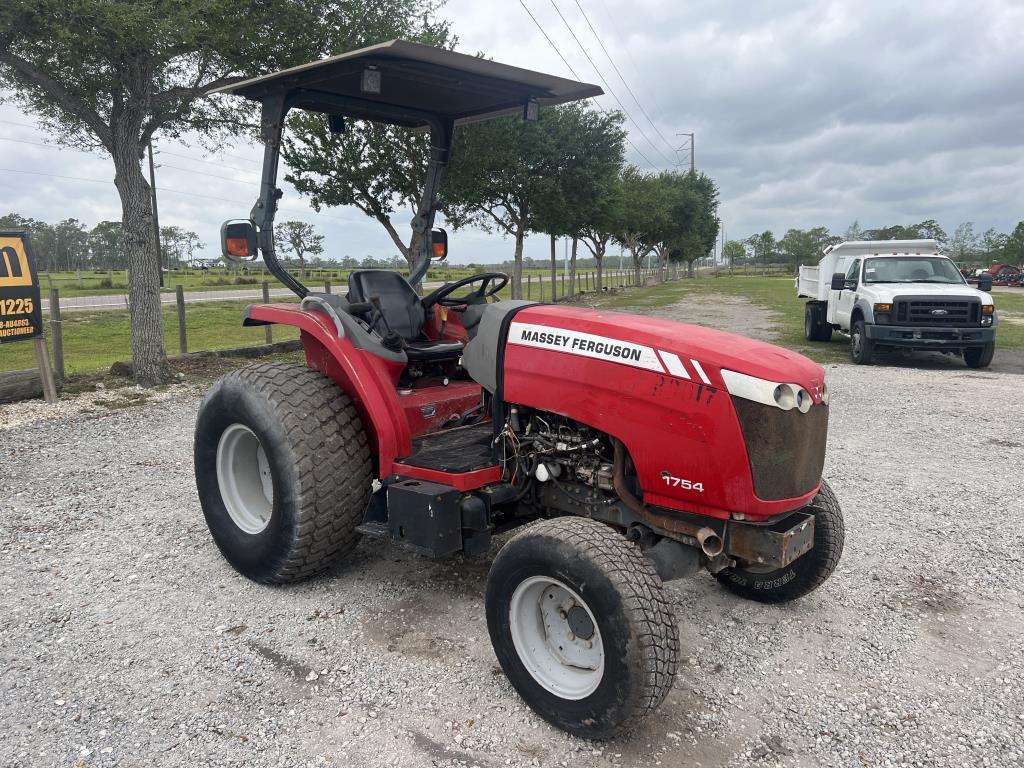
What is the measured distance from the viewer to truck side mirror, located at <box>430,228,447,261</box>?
15.6 feet

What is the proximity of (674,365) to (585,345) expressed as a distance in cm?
39

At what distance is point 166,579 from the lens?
397 centimetres

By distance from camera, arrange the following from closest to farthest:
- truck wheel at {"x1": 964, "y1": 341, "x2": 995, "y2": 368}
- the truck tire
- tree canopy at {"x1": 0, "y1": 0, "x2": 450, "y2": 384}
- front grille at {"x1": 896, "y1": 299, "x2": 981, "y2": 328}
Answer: tree canopy at {"x1": 0, "y1": 0, "x2": 450, "y2": 384}
front grille at {"x1": 896, "y1": 299, "x2": 981, "y2": 328}
truck wheel at {"x1": 964, "y1": 341, "x2": 995, "y2": 368}
the truck tire

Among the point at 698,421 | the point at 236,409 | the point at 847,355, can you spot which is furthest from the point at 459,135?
the point at 698,421

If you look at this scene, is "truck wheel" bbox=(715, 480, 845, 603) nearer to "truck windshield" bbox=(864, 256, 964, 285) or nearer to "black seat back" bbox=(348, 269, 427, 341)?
"black seat back" bbox=(348, 269, 427, 341)

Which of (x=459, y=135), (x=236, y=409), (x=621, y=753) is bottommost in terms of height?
(x=621, y=753)

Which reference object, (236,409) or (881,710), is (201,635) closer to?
(236,409)

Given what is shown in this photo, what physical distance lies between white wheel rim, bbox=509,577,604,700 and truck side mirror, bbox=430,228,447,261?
2.59m

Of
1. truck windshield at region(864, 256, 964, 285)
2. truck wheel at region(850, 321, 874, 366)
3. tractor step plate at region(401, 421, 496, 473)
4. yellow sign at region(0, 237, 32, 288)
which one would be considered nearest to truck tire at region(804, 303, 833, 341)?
truck windshield at region(864, 256, 964, 285)

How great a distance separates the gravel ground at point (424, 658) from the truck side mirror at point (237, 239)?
5.61 ft

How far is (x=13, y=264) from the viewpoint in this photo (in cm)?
756

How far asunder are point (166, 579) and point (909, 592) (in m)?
3.93

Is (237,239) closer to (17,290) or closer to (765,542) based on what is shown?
(765,542)

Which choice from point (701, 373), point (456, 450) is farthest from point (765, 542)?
point (456, 450)
